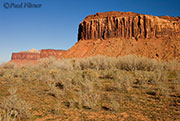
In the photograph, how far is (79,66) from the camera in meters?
27.8

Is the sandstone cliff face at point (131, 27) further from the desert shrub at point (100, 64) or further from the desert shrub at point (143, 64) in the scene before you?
the desert shrub at point (100, 64)

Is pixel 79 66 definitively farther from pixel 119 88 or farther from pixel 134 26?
pixel 134 26

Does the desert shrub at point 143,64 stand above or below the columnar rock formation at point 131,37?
below

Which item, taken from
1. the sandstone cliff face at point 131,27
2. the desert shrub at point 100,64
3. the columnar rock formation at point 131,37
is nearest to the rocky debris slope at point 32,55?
the sandstone cliff face at point 131,27

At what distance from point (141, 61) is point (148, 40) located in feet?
69.8

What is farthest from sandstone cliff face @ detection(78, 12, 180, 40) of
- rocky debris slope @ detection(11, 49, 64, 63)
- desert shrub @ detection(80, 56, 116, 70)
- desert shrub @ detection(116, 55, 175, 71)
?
rocky debris slope @ detection(11, 49, 64, 63)

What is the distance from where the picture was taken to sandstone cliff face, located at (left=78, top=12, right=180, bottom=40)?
4350 cm

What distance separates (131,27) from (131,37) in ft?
11.1

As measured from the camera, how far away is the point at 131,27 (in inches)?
1869

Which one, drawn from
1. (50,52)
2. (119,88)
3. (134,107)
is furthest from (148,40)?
(50,52)

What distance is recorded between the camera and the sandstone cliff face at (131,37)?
38.6 meters

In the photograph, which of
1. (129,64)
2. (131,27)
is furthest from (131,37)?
(129,64)

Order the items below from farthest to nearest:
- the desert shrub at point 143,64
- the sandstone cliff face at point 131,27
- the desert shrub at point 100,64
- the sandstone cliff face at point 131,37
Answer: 1. the sandstone cliff face at point 131,27
2. the sandstone cliff face at point 131,37
3. the desert shrub at point 100,64
4. the desert shrub at point 143,64

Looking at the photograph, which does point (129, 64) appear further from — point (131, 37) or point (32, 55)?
point (32, 55)
